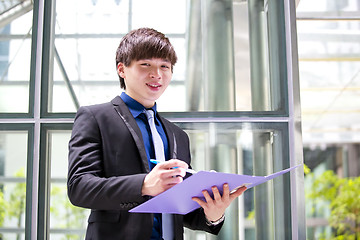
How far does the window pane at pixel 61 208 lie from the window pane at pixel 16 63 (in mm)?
267

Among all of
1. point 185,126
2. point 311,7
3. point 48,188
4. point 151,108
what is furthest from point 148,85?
point 311,7

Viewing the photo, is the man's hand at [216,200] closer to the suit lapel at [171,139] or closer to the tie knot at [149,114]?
the suit lapel at [171,139]

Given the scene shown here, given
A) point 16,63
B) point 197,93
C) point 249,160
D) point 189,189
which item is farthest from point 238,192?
point 16,63

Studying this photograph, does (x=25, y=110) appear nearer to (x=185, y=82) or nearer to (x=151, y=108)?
(x=185, y=82)

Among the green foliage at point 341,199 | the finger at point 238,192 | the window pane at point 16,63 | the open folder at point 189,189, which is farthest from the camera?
the green foliage at point 341,199

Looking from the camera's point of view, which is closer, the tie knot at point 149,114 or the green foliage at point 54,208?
the tie knot at point 149,114

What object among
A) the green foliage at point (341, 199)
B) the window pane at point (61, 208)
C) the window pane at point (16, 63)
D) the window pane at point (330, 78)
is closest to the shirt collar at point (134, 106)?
the window pane at point (61, 208)

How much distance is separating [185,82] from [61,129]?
2.33ft

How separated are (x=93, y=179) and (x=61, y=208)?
1.23 m

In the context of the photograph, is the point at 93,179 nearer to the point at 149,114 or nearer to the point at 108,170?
the point at 108,170

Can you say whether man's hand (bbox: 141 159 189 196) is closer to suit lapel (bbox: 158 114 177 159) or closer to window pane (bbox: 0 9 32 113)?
suit lapel (bbox: 158 114 177 159)

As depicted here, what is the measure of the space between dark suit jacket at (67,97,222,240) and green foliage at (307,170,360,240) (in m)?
3.96

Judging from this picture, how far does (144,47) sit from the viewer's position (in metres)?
1.81

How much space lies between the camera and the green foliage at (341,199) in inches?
223
